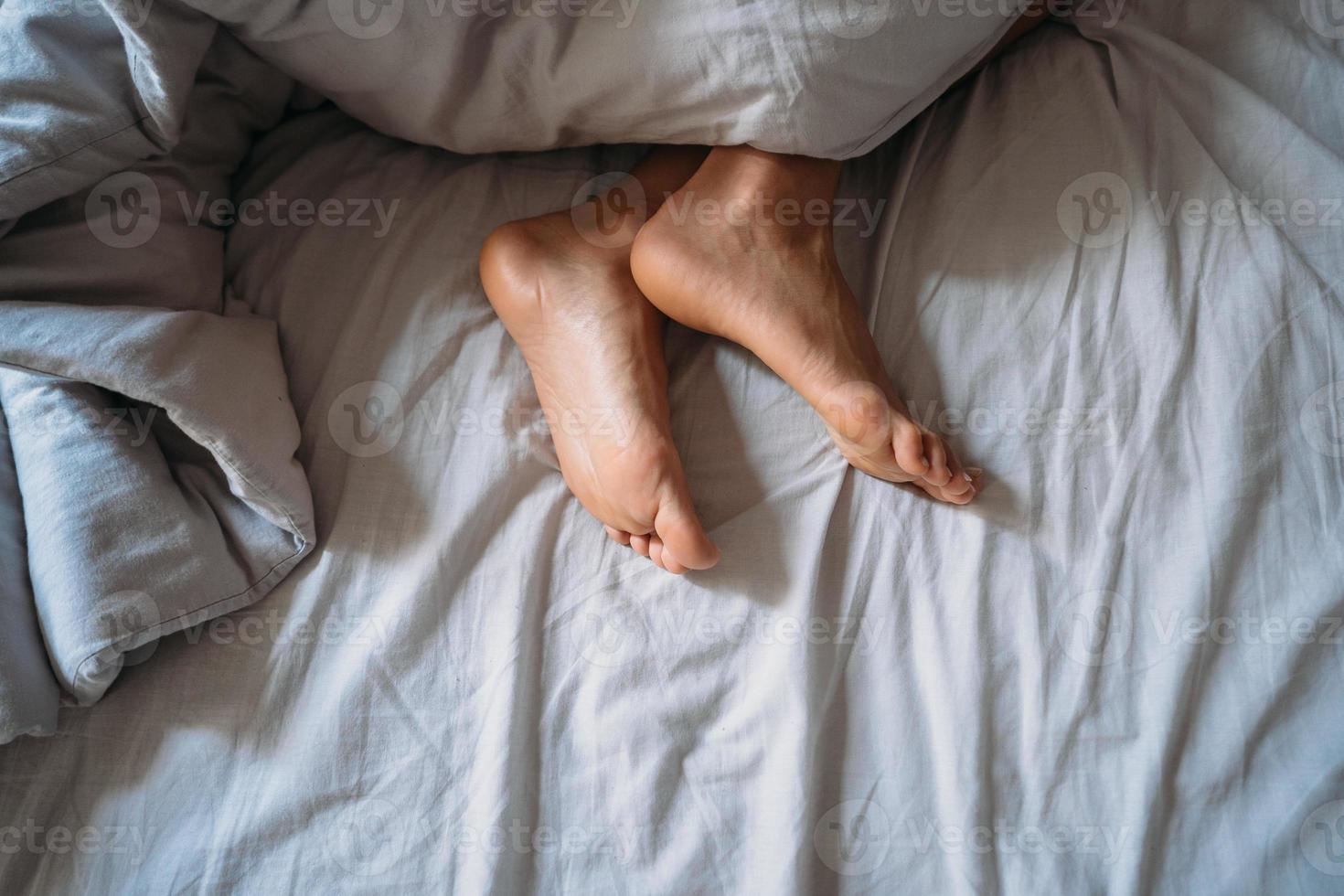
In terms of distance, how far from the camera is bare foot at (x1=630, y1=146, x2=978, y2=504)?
0.66 metres

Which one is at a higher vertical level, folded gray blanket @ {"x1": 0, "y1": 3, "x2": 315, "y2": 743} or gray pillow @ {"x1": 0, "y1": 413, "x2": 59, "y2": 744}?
folded gray blanket @ {"x1": 0, "y1": 3, "x2": 315, "y2": 743}

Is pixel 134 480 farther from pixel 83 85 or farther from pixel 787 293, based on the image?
pixel 787 293

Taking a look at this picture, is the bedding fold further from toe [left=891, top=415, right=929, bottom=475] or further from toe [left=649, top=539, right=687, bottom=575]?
toe [left=891, top=415, right=929, bottom=475]

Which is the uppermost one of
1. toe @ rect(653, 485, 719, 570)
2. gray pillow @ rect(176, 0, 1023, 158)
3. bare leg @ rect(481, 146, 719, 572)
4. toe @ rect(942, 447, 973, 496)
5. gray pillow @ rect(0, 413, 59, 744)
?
gray pillow @ rect(176, 0, 1023, 158)

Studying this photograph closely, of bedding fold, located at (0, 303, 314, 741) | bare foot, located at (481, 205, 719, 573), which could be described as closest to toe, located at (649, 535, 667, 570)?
bare foot, located at (481, 205, 719, 573)

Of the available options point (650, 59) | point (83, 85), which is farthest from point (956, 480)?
point (83, 85)

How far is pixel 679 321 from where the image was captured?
74 cm

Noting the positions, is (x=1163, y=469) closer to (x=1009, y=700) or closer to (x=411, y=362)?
(x=1009, y=700)

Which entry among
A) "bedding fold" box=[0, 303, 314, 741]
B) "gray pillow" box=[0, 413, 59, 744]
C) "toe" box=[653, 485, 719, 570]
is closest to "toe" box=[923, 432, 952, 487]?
"toe" box=[653, 485, 719, 570]

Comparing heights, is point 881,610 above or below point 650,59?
below

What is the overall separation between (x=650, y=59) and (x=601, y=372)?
254 millimetres

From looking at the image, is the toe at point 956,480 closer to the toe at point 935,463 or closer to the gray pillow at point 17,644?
the toe at point 935,463

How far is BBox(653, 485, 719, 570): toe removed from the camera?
2.08ft

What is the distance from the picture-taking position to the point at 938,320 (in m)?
0.73
